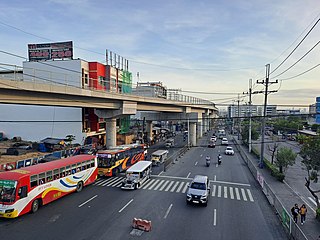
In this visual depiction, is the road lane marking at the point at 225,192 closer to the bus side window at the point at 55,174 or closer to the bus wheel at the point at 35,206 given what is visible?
the bus side window at the point at 55,174

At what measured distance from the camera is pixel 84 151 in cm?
3809

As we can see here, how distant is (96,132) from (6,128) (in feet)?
62.4

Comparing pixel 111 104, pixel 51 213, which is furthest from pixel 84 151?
pixel 51 213

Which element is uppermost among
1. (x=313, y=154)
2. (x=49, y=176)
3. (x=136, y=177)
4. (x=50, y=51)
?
(x=50, y=51)

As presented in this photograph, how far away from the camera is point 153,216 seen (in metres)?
17.9

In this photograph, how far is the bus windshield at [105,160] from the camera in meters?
28.8

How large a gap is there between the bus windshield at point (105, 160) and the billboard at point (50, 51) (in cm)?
2534

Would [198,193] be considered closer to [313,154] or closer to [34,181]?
[313,154]

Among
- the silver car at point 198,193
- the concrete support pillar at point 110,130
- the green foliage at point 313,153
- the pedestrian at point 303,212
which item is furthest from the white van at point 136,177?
Answer: the green foliage at point 313,153

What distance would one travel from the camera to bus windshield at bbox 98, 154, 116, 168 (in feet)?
94.3

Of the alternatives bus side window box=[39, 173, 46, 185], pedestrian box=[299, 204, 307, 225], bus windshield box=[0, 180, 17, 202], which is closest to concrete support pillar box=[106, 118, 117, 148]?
bus side window box=[39, 173, 46, 185]

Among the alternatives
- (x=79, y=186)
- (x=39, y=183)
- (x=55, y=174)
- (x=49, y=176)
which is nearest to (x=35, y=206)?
(x=39, y=183)

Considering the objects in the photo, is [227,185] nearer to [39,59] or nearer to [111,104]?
[111,104]

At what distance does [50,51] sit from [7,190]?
121 ft
